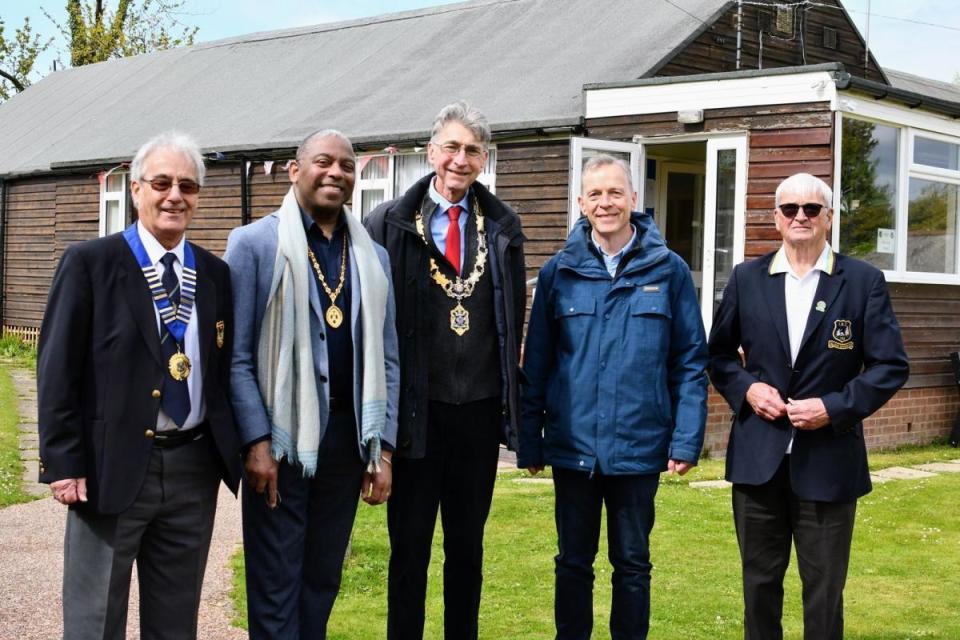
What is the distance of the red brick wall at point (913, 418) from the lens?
42.6ft

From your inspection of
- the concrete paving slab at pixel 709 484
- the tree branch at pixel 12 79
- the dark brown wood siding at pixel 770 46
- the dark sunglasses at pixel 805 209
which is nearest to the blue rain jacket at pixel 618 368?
the dark sunglasses at pixel 805 209

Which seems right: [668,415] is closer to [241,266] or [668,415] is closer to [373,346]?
[373,346]

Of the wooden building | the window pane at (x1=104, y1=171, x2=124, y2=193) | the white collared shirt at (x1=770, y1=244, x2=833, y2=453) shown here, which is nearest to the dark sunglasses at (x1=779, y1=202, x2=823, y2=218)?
the white collared shirt at (x1=770, y1=244, x2=833, y2=453)

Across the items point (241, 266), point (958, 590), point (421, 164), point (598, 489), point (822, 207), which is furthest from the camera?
point (421, 164)

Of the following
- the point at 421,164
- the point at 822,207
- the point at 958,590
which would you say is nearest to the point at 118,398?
the point at 822,207

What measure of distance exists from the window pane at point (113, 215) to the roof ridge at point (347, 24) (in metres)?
4.63

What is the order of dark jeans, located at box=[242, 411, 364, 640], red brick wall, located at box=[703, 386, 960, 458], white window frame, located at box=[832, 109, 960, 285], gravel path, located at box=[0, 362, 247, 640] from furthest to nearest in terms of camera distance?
red brick wall, located at box=[703, 386, 960, 458] → white window frame, located at box=[832, 109, 960, 285] → gravel path, located at box=[0, 362, 247, 640] → dark jeans, located at box=[242, 411, 364, 640]

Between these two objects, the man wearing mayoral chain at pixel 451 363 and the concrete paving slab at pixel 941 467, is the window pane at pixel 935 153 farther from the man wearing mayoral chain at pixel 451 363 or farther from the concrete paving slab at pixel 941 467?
the man wearing mayoral chain at pixel 451 363

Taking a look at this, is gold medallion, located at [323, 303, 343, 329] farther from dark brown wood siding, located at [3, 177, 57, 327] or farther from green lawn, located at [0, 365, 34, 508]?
dark brown wood siding, located at [3, 177, 57, 327]

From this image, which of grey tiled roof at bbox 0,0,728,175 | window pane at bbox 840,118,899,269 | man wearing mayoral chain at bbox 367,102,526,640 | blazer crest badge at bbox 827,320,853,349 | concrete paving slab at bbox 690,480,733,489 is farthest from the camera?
grey tiled roof at bbox 0,0,728,175

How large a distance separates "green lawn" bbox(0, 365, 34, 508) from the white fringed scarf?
5421mm

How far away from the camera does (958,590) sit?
7.04 m

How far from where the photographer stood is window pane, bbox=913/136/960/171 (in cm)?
1301

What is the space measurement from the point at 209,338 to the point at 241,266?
343mm
